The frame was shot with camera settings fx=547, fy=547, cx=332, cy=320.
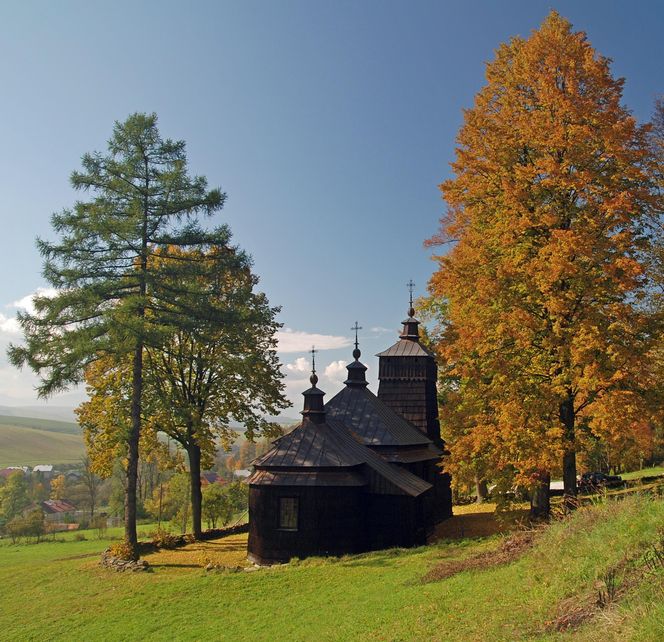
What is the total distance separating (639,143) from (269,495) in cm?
1562

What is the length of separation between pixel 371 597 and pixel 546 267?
9063 millimetres

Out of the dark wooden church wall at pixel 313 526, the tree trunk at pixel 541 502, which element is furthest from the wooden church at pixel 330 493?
the tree trunk at pixel 541 502

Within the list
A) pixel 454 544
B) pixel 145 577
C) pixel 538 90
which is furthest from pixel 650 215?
pixel 145 577

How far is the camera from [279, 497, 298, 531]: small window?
1873 cm

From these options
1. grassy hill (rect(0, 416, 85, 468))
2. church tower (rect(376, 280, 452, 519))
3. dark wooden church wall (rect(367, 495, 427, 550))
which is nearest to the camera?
dark wooden church wall (rect(367, 495, 427, 550))

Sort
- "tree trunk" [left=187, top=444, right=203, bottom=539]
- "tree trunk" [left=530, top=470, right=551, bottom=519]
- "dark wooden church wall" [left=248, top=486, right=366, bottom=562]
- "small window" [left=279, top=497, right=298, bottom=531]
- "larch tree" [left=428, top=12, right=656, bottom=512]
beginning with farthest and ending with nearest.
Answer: "tree trunk" [left=187, top=444, right=203, bottom=539]
"small window" [left=279, top=497, right=298, bottom=531]
"dark wooden church wall" [left=248, top=486, right=366, bottom=562]
"tree trunk" [left=530, top=470, right=551, bottom=519]
"larch tree" [left=428, top=12, right=656, bottom=512]

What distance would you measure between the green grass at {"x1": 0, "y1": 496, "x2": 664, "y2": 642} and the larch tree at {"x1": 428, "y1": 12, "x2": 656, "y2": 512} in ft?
10.7

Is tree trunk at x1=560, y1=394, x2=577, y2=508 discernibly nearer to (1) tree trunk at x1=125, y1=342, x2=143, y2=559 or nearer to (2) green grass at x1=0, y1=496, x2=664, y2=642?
(2) green grass at x1=0, y1=496, x2=664, y2=642

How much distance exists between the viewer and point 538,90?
51.0ft

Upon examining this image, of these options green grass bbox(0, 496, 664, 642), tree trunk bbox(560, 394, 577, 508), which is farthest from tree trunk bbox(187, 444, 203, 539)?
tree trunk bbox(560, 394, 577, 508)

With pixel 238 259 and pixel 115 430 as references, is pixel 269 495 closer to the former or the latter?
pixel 115 430

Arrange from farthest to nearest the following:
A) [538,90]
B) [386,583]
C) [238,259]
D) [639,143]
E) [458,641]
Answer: [238,259]
[538,90]
[639,143]
[386,583]
[458,641]

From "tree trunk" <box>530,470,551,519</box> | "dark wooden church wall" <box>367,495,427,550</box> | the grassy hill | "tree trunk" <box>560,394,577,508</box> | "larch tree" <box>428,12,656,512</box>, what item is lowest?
the grassy hill

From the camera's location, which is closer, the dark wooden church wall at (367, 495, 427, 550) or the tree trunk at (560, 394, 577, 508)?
the tree trunk at (560, 394, 577, 508)
